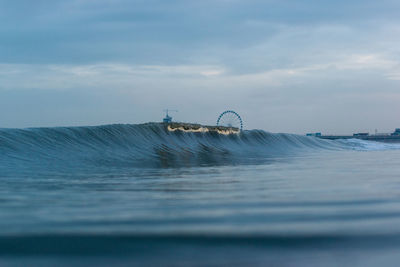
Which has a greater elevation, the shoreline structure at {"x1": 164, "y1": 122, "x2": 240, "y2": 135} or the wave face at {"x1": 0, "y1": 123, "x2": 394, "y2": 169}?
the shoreline structure at {"x1": 164, "y1": 122, "x2": 240, "y2": 135}

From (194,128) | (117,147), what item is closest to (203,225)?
(117,147)

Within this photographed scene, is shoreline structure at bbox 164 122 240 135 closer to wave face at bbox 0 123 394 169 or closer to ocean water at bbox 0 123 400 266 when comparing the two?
wave face at bbox 0 123 394 169

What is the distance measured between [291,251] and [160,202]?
1612mm

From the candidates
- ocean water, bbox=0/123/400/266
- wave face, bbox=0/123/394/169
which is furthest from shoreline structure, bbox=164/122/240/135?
ocean water, bbox=0/123/400/266

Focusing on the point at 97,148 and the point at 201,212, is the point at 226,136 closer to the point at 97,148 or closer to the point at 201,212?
the point at 97,148

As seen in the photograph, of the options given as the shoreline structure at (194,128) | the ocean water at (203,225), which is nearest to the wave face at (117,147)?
the shoreline structure at (194,128)

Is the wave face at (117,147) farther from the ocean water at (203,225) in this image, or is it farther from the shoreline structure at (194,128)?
the ocean water at (203,225)

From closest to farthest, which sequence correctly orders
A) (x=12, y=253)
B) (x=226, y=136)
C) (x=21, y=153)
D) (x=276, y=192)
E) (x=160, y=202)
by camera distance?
1. (x=12, y=253)
2. (x=160, y=202)
3. (x=276, y=192)
4. (x=21, y=153)
5. (x=226, y=136)

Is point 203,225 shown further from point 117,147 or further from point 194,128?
point 194,128

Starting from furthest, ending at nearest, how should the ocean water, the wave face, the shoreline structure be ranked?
the shoreline structure < the wave face < the ocean water

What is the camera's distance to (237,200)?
3232 mm

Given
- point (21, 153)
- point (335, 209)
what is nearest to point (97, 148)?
point (21, 153)

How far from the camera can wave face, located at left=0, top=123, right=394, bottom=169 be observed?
31.4 ft

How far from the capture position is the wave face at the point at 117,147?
958 centimetres
